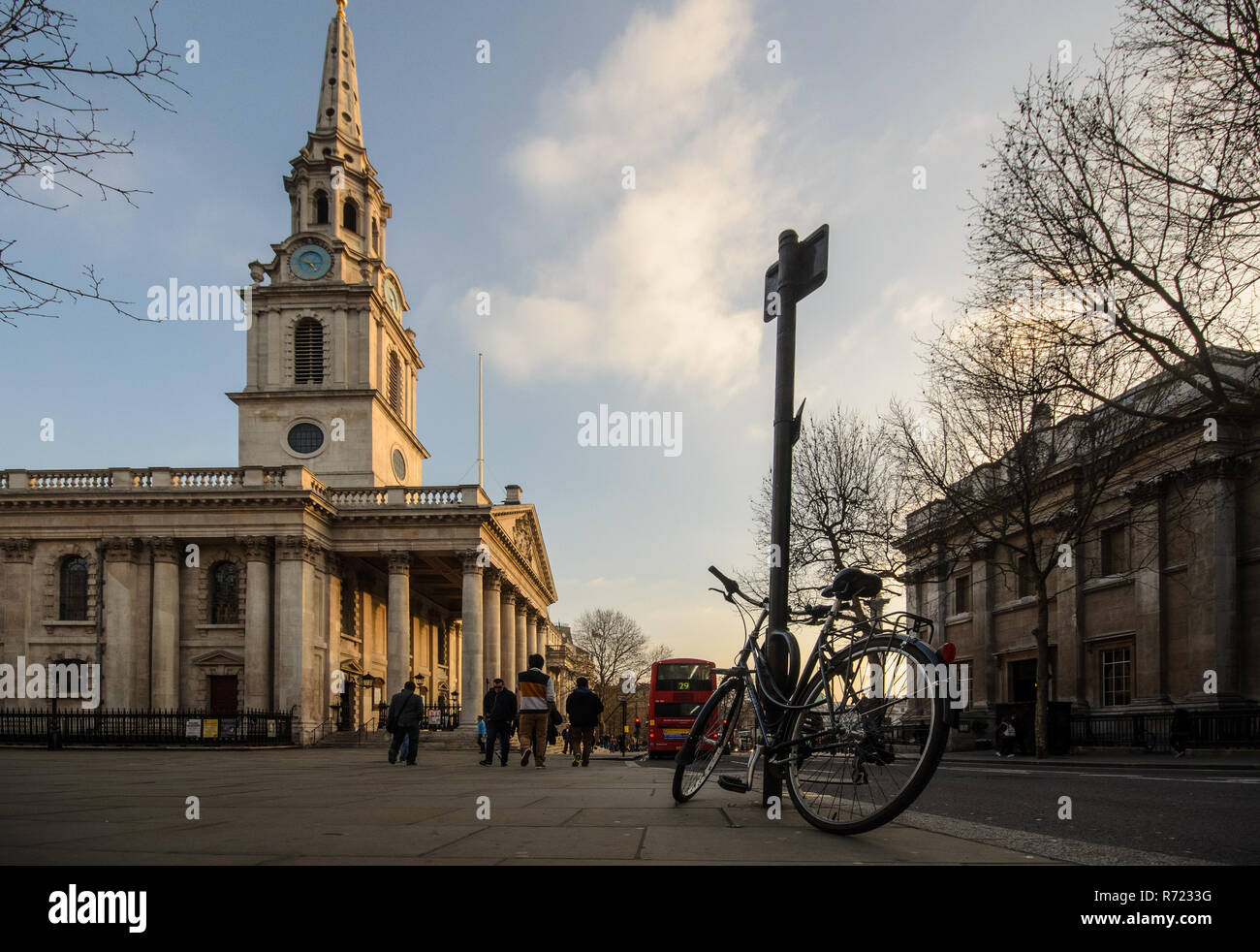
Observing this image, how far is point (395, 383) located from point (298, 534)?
1639 centimetres

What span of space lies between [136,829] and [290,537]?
34.9 m

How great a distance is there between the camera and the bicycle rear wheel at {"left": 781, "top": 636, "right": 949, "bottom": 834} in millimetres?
4137

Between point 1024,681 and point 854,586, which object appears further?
point 1024,681

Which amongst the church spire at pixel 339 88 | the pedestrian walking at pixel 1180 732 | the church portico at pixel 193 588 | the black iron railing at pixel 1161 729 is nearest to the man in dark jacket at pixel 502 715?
the pedestrian walking at pixel 1180 732

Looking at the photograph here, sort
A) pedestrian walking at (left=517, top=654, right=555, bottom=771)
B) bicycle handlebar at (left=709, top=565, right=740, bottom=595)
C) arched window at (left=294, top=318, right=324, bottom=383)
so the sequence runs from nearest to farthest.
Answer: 1. bicycle handlebar at (left=709, top=565, right=740, bottom=595)
2. pedestrian walking at (left=517, top=654, right=555, bottom=771)
3. arched window at (left=294, top=318, right=324, bottom=383)

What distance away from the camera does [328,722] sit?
131ft

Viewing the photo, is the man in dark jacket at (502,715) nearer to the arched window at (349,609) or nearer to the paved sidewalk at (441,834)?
the paved sidewalk at (441,834)

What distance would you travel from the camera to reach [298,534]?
38.6m

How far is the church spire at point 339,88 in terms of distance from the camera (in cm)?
5075

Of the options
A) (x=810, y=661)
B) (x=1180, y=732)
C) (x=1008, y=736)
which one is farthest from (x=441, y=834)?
(x=1008, y=736)

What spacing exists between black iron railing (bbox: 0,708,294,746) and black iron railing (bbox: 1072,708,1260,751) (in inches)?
1070

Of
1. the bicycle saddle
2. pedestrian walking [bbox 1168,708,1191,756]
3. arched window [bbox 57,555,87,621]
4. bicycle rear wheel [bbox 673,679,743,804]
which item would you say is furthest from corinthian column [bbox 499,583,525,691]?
the bicycle saddle

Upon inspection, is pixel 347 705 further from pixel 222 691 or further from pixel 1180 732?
pixel 1180 732

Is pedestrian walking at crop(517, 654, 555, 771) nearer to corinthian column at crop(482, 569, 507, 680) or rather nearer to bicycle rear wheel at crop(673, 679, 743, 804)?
bicycle rear wheel at crop(673, 679, 743, 804)
